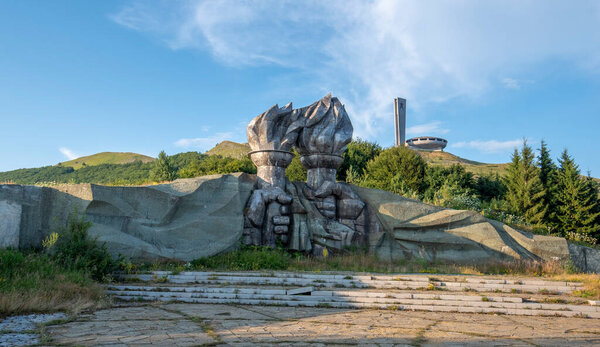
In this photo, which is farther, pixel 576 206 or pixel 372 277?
pixel 576 206

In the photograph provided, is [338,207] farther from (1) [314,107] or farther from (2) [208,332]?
(2) [208,332]

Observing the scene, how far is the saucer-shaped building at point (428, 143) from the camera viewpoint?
7312 cm

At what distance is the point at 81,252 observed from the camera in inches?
351

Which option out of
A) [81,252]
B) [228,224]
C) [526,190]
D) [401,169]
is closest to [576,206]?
[526,190]

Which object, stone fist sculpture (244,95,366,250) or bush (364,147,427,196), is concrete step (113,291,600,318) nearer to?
stone fist sculpture (244,95,366,250)

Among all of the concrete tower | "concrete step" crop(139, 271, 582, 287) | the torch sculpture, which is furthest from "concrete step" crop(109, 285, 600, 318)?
the concrete tower

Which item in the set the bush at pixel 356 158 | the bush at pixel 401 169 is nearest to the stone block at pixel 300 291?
the bush at pixel 401 169

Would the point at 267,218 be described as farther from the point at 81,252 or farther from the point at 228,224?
the point at 81,252

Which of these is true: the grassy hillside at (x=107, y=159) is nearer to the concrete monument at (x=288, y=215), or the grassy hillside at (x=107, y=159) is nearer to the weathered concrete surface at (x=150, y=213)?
the concrete monument at (x=288, y=215)

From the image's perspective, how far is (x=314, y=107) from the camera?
14.1 meters

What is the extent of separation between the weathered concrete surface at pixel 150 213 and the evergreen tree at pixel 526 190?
1379cm

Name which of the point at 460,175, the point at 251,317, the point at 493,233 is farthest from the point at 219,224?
the point at 460,175

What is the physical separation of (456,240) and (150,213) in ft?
26.4

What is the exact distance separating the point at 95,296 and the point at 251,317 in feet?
9.54
